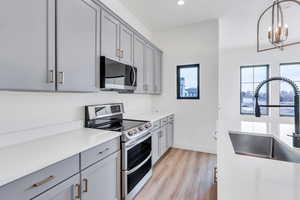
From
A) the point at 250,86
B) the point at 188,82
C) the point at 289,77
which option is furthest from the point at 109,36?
the point at 289,77

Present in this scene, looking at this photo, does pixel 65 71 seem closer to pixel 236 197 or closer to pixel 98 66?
pixel 98 66

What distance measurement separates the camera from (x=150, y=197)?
6.32ft

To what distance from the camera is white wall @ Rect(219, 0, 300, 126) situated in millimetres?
3609

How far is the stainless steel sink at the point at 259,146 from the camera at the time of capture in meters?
1.30

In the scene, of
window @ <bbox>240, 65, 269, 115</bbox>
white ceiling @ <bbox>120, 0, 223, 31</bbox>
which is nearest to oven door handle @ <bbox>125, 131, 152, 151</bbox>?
white ceiling @ <bbox>120, 0, 223, 31</bbox>

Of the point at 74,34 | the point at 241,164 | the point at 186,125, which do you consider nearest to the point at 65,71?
the point at 74,34

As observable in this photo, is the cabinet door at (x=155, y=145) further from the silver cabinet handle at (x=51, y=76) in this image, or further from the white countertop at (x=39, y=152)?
the silver cabinet handle at (x=51, y=76)

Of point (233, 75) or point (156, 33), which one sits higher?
point (156, 33)

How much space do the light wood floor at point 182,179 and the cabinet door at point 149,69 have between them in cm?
147

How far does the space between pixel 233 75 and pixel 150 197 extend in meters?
5.29

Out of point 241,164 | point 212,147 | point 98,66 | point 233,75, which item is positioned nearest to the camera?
point 241,164

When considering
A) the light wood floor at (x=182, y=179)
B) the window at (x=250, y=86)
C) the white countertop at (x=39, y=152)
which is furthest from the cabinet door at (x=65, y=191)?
the window at (x=250, y=86)

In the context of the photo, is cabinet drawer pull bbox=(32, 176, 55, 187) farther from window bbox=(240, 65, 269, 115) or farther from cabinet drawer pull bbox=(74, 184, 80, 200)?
window bbox=(240, 65, 269, 115)

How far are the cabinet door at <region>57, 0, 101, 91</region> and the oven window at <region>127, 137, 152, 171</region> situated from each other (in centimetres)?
87
